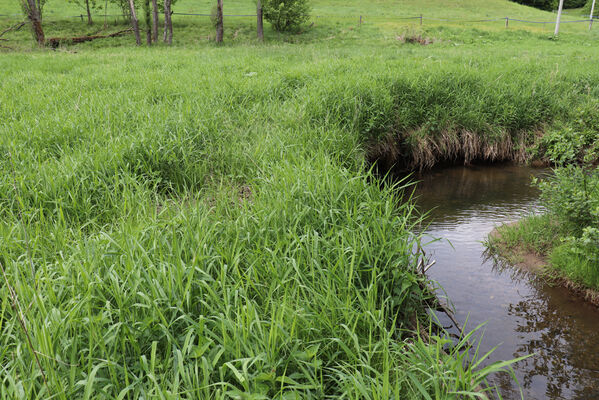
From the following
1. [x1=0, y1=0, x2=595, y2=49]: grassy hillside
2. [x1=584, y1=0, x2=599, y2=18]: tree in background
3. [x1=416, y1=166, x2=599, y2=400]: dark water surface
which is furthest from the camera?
[x1=584, y1=0, x2=599, y2=18]: tree in background

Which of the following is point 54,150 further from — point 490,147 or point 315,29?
point 315,29

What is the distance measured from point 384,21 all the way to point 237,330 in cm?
3707

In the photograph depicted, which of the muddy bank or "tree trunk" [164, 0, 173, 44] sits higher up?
"tree trunk" [164, 0, 173, 44]

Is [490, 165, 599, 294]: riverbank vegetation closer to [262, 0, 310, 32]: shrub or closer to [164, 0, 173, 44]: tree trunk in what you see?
[164, 0, 173, 44]: tree trunk

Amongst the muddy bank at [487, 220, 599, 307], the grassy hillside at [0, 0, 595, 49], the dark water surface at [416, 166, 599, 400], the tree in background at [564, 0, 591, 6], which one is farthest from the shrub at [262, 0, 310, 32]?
the tree in background at [564, 0, 591, 6]

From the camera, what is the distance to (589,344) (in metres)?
3.46

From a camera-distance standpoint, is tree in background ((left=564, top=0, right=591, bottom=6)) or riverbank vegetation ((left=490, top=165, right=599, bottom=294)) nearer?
riverbank vegetation ((left=490, top=165, right=599, bottom=294))

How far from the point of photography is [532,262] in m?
4.71

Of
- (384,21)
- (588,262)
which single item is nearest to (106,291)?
(588,262)

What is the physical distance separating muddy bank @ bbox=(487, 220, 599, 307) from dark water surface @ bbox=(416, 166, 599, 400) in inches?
3.7

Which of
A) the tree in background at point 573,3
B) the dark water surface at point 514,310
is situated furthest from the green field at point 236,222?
the tree in background at point 573,3

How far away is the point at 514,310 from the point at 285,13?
3014 cm

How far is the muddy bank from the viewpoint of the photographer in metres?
4.11

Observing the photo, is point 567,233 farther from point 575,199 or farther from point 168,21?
point 168,21
